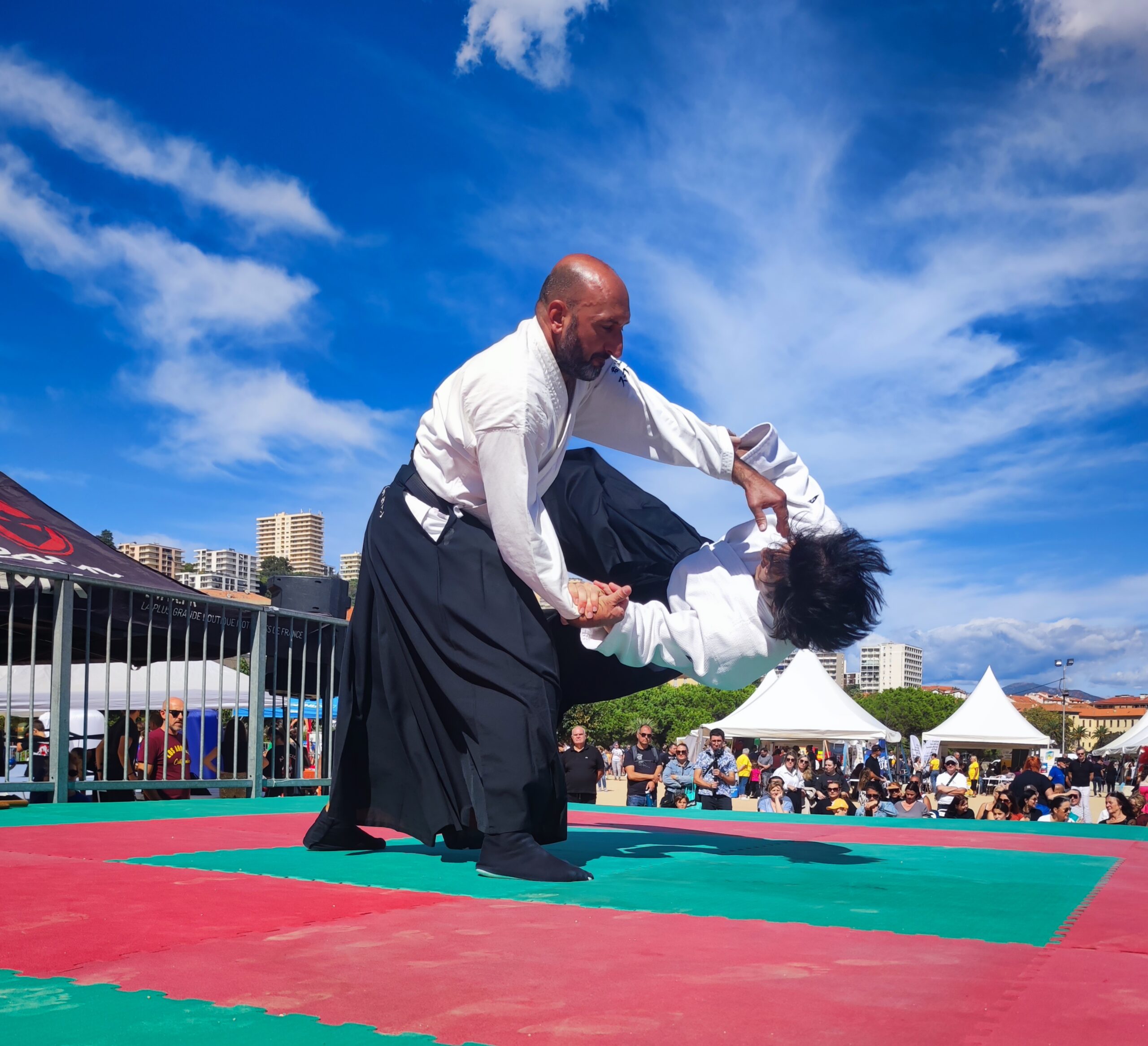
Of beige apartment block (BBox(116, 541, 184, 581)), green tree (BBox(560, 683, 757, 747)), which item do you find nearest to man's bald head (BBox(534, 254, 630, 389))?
A: green tree (BBox(560, 683, 757, 747))

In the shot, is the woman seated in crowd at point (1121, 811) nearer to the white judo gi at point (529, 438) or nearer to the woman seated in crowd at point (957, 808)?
the woman seated in crowd at point (957, 808)

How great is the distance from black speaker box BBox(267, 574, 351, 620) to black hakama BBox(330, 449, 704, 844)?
6.46 metres

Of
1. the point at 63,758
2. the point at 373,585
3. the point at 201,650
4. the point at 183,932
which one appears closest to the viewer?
the point at 183,932

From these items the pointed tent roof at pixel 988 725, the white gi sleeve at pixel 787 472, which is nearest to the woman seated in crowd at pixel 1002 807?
the white gi sleeve at pixel 787 472

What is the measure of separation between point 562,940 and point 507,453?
5.14 ft

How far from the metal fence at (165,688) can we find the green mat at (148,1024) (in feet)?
18.6

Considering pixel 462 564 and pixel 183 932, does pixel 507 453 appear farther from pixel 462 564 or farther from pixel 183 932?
pixel 183 932

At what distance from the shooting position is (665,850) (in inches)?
186

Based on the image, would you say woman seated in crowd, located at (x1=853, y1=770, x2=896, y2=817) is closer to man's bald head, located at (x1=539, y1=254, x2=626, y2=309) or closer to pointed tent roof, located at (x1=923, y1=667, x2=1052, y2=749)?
man's bald head, located at (x1=539, y1=254, x2=626, y2=309)

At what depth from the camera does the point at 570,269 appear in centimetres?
361

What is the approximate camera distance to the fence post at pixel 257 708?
29.0 feet

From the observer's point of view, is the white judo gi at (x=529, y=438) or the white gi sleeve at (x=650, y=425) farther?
the white gi sleeve at (x=650, y=425)

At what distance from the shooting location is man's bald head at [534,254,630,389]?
3.54m

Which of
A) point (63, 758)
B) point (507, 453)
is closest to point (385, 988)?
point (507, 453)
